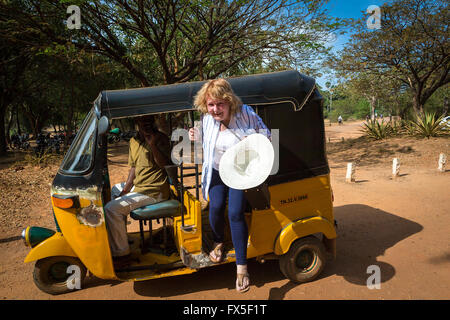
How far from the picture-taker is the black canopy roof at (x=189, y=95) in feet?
9.25

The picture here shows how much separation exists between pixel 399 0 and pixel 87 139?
15.3 metres

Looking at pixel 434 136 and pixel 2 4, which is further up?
pixel 2 4

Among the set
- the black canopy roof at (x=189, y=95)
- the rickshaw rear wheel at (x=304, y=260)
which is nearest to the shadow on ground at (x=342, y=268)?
the rickshaw rear wheel at (x=304, y=260)

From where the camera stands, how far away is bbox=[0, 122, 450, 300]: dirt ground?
124 inches

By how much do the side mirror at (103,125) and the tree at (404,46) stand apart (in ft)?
45.5

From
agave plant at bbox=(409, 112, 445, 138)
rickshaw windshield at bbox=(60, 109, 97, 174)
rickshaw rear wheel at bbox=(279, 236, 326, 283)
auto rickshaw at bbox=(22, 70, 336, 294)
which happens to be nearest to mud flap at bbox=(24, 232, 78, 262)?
auto rickshaw at bbox=(22, 70, 336, 294)

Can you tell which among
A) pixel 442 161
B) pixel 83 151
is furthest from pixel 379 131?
pixel 83 151

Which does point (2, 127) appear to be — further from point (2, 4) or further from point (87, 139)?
point (87, 139)

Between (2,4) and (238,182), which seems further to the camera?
(2,4)

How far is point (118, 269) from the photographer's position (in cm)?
313

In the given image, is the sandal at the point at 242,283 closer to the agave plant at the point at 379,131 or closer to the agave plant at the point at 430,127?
the agave plant at the point at 430,127

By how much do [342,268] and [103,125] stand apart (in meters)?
3.15
